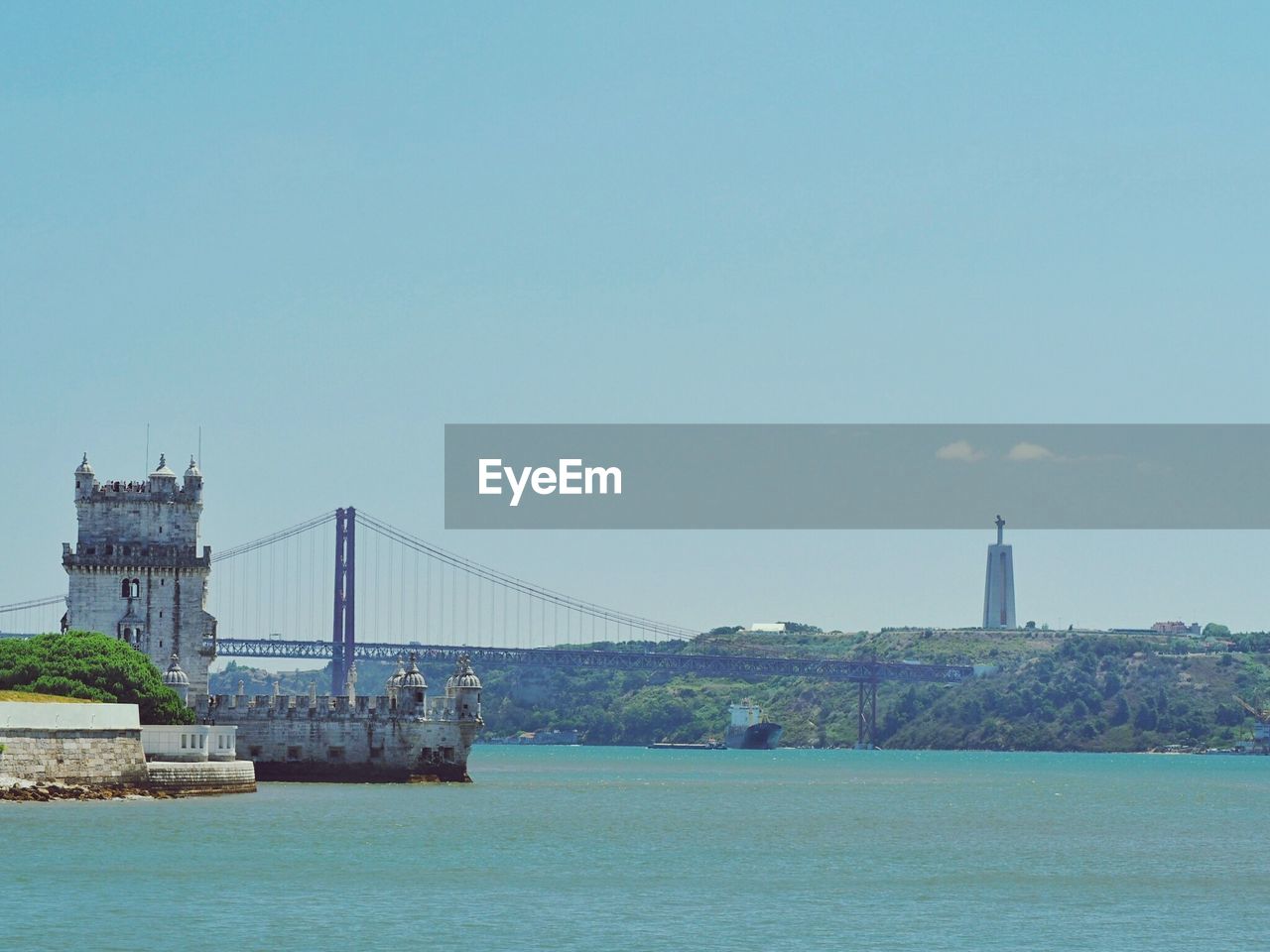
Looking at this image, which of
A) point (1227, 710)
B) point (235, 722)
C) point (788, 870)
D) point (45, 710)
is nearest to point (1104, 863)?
point (788, 870)

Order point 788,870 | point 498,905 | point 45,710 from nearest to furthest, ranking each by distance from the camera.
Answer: point 498,905
point 788,870
point 45,710

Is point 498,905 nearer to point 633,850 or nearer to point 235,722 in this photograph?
point 633,850

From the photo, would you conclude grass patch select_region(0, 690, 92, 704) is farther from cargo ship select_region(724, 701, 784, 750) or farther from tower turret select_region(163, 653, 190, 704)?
cargo ship select_region(724, 701, 784, 750)

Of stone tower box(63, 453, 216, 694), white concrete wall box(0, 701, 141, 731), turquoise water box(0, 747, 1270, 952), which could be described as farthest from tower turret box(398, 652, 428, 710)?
white concrete wall box(0, 701, 141, 731)

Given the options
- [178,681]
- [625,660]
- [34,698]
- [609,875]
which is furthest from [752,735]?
[609,875]

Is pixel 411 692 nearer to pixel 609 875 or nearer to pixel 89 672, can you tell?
pixel 89 672

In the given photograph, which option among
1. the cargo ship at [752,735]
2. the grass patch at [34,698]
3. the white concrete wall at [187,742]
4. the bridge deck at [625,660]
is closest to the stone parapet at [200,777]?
the white concrete wall at [187,742]

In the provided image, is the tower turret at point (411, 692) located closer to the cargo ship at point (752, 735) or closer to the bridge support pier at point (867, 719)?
the bridge support pier at point (867, 719)
